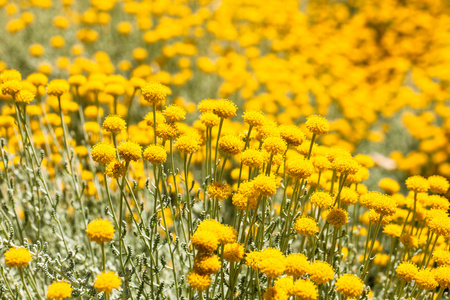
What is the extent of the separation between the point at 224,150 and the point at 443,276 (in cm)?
118

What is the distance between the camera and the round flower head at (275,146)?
2.11 m

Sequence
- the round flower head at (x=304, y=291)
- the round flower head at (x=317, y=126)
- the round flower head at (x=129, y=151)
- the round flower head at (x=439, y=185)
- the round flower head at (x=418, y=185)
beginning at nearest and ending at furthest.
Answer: the round flower head at (x=304, y=291) < the round flower head at (x=129, y=151) < the round flower head at (x=317, y=126) < the round flower head at (x=418, y=185) < the round flower head at (x=439, y=185)

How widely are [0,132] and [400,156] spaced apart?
4473 millimetres

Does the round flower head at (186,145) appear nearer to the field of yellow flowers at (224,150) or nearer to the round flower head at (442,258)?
the field of yellow flowers at (224,150)

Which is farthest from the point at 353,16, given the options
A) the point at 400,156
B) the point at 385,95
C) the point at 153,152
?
the point at 153,152

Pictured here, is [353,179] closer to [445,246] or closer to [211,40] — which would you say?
[445,246]

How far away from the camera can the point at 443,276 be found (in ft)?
6.54

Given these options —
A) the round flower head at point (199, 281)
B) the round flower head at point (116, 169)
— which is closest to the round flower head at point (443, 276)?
the round flower head at point (199, 281)

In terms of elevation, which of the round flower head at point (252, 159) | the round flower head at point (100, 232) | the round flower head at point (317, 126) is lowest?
the round flower head at point (100, 232)

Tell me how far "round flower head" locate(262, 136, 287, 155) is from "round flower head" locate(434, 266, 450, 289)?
92cm

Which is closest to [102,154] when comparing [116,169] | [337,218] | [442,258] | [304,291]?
[116,169]

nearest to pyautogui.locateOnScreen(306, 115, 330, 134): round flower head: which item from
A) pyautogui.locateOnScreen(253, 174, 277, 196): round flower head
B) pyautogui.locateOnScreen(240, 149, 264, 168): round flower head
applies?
pyautogui.locateOnScreen(240, 149, 264, 168): round flower head

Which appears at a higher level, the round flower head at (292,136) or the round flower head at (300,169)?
the round flower head at (292,136)

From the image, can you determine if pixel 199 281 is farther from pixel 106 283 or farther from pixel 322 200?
pixel 322 200
